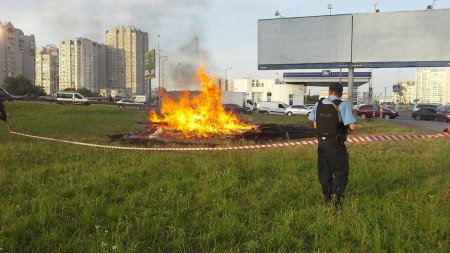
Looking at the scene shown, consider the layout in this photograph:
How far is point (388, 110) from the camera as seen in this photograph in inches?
1602

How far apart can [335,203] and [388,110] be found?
38.6m

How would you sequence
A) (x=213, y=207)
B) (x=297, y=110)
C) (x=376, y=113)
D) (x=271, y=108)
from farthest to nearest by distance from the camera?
(x=271, y=108)
(x=297, y=110)
(x=376, y=113)
(x=213, y=207)

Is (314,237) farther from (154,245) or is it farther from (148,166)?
(148,166)

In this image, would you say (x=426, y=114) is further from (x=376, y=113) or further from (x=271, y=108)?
(x=271, y=108)

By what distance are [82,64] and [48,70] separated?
38.7 ft

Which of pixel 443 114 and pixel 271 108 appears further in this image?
pixel 271 108

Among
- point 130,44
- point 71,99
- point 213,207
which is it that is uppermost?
point 130,44

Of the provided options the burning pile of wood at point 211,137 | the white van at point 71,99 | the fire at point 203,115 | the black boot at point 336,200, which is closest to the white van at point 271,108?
the white van at point 71,99

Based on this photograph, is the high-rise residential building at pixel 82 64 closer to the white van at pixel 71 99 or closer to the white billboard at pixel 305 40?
the white van at pixel 71 99

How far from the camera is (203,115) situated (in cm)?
1728

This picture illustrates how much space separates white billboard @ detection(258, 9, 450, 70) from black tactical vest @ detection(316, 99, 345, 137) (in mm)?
29002

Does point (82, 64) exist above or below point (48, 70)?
above

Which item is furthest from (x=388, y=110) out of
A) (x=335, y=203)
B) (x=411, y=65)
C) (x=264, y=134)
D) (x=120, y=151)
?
(x=335, y=203)

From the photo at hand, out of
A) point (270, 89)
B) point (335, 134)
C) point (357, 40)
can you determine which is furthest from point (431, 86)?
point (335, 134)
